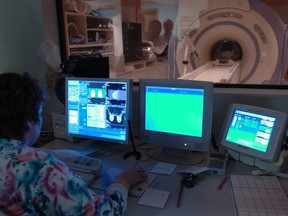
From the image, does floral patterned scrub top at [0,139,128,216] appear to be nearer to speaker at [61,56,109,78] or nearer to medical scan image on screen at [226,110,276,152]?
medical scan image on screen at [226,110,276,152]

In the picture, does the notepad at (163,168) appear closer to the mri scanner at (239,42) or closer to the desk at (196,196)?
the desk at (196,196)

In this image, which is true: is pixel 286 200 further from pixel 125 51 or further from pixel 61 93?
pixel 125 51

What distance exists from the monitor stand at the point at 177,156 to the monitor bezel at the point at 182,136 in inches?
2.9

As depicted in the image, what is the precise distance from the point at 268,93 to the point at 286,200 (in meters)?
0.74

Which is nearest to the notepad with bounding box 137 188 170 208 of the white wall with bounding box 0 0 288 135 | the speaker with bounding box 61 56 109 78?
the speaker with bounding box 61 56 109 78

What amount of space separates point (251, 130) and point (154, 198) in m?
0.60

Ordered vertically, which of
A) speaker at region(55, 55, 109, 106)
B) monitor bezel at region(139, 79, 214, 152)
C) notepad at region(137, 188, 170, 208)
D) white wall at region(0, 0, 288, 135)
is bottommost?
notepad at region(137, 188, 170, 208)

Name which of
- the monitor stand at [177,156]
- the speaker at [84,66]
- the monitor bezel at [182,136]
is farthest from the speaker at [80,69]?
the monitor stand at [177,156]

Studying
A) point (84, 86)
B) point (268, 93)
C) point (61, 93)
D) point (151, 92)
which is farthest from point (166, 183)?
point (61, 93)

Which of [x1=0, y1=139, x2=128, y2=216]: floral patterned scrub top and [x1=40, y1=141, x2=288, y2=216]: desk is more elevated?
[x1=0, y1=139, x2=128, y2=216]: floral patterned scrub top

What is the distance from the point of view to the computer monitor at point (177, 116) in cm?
133

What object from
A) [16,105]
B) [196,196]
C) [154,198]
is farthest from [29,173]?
[196,196]

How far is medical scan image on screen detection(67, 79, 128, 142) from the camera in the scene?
1.44 metres

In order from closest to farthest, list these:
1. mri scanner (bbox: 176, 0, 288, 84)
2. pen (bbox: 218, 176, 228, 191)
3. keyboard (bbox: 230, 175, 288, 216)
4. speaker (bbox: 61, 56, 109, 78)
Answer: keyboard (bbox: 230, 175, 288, 216) < pen (bbox: 218, 176, 228, 191) < speaker (bbox: 61, 56, 109, 78) < mri scanner (bbox: 176, 0, 288, 84)
